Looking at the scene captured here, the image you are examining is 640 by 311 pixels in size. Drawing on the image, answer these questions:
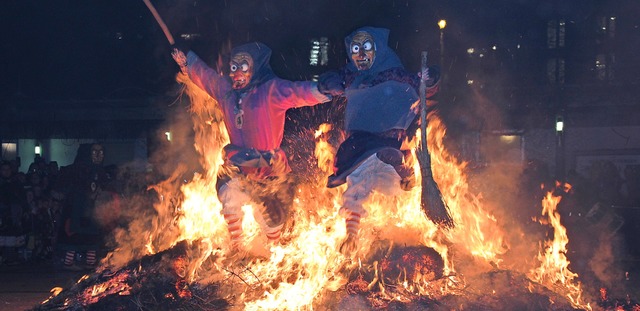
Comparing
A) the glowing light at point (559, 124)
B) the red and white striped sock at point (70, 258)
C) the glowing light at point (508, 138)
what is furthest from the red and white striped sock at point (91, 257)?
the glowing light at point (559, 124)

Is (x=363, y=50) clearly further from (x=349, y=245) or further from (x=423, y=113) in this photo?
(x=349, y=245)

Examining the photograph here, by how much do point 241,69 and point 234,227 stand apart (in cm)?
155

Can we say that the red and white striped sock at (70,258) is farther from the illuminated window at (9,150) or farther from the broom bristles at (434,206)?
the illuminated window at (9,150)

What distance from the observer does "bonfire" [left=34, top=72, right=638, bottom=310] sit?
5.17 meters

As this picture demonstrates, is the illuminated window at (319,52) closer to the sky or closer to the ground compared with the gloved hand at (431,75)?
closer to the sky

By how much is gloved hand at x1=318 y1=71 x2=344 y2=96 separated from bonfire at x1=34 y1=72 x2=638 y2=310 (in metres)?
0.61

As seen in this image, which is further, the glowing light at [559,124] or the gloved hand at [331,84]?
the glowing light at [559,124]

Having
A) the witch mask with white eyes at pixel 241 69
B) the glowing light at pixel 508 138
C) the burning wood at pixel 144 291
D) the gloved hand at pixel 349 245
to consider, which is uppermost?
the witch mask with white eyes at pixel 241 69

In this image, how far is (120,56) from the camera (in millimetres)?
22078

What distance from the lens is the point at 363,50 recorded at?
5543 mm

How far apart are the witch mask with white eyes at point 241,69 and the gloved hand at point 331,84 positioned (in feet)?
2.77

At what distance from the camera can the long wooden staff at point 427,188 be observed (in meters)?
5.25

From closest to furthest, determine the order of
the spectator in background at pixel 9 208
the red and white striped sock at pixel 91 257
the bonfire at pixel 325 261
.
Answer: the bonfire at pixel 325 261 < the red and white striped sock at pixel 91 257 < the spectator in background at pixel 9 208

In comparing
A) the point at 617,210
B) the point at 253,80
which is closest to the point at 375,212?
the point at 253,80
